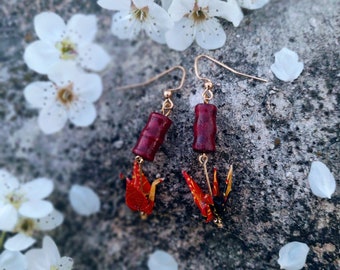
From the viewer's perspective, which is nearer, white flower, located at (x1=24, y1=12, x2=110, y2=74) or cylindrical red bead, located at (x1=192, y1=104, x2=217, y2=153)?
cylindrical red bead, located at (x1=192, y1=104, x2=217, y2=153)

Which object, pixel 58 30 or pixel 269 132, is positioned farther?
pixel 58 30

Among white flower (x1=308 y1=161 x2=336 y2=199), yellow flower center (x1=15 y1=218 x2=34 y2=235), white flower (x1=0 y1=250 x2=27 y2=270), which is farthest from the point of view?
yellow flower center (x1=15 y1=218 x2=34 y2=235)

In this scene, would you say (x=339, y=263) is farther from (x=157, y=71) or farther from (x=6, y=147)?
(x=6, y=147)

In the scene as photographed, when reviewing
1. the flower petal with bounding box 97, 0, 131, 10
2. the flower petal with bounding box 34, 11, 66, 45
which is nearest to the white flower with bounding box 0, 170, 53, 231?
the flower petal with bounding box 34, 11, 66, 45

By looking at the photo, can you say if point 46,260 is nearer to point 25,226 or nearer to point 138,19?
point 25,226

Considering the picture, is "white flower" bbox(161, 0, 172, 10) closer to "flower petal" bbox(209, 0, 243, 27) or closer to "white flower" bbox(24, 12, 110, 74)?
"flower petal" bbox(209, 0, 243, 27)

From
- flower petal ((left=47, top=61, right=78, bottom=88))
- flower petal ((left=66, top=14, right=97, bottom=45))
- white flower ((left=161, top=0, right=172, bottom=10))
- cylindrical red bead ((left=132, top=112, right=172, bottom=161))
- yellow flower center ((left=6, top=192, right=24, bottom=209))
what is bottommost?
yellow flower center ((left=6, top=192, right=24, bottom=209))

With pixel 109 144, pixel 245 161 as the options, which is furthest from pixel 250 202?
pixel 109 144
